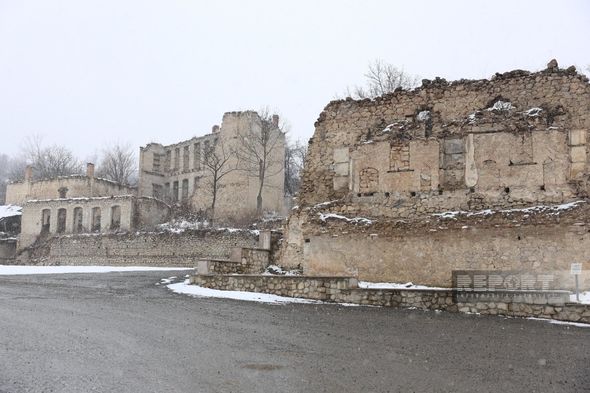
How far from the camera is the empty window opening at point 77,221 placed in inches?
1841

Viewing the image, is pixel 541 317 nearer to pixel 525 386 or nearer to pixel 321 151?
pixel 525 386

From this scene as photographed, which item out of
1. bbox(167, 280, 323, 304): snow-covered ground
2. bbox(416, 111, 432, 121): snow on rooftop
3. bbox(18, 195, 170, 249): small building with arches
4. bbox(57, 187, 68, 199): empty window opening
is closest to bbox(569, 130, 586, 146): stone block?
bbox(416, 111, 432, 121): snow on rooftop

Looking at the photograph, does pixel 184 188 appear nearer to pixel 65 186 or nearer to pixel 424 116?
pixel 65 186

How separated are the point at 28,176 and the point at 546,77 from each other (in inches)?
2029

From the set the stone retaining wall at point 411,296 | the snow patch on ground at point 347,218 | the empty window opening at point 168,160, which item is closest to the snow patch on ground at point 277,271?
the snow patch on ground at point 347,218

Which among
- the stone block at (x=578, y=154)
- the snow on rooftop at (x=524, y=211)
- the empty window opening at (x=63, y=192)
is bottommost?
the snow on rooftop at (x=524, y=211)

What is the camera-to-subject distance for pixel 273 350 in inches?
328

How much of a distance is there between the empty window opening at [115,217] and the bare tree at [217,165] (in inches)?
278

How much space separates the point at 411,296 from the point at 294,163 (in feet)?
159

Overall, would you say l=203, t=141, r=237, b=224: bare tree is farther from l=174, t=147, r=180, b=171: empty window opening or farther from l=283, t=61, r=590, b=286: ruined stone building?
l=283, t=61, r=590, b=286: ruined stone building

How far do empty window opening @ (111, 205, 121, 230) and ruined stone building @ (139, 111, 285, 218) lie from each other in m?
6.06

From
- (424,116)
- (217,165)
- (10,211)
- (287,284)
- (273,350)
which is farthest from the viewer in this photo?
(10,211)

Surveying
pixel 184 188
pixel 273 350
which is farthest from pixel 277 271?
pixel 184 188

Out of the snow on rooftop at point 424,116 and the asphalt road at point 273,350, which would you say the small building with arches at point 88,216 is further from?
the asphalt road at point 273,350
